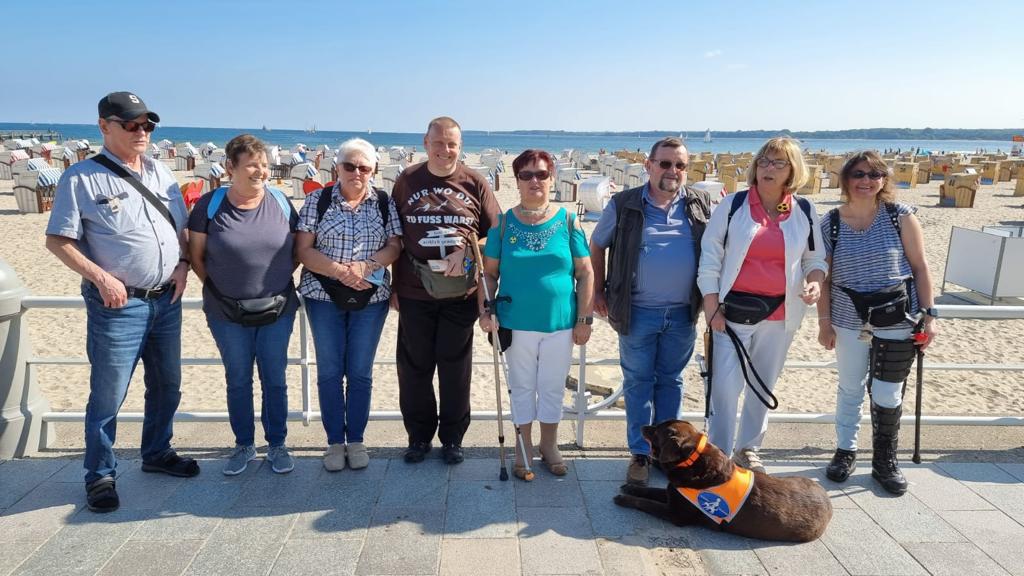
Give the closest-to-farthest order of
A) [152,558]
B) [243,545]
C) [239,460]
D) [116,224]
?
[152,558], [243,545], [116,224], [239,460]

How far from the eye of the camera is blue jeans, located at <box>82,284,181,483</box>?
10.2ft

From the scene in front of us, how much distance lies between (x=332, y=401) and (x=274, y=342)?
18.2 inches

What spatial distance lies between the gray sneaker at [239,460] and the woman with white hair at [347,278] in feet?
1.44

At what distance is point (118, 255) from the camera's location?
3.04m

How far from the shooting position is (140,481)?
3.46 m

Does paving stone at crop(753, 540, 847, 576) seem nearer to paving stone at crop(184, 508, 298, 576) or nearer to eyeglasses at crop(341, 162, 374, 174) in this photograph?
paving stone at crop(184, 508, 298, 576)

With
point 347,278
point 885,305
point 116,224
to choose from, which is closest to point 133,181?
point 116,224

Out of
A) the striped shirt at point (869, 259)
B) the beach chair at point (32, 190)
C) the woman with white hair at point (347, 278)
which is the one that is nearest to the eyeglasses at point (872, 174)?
the striped shirt at point (869, 259)

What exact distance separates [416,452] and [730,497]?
1754 millimetres

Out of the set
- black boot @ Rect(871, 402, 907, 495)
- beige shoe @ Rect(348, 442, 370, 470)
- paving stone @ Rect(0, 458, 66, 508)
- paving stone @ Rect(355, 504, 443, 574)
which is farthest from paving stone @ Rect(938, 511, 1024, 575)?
paving stone @ Rect(0, 458, 66, 508)

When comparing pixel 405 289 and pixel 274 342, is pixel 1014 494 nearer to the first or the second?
pixel 405 289

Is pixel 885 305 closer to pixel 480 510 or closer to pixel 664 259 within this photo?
pixel 664 259

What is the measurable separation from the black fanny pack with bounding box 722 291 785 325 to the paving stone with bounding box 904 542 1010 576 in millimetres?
1218

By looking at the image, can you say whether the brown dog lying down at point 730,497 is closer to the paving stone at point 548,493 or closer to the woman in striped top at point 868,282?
the paving stone at point 548,493
